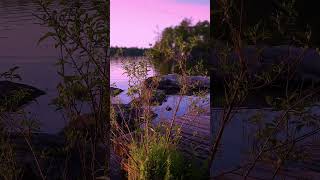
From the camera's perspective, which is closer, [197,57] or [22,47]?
[197,57]

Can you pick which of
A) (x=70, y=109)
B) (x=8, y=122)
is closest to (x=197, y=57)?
(x=70, y=109)

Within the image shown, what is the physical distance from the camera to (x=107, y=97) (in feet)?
10.9

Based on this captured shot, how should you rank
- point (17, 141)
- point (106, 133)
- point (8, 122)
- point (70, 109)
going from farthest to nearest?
point (17, 141), point (8, 122), point (106, 133), point (70, 109)

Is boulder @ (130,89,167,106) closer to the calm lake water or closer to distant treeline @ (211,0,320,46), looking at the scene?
the calm lake water

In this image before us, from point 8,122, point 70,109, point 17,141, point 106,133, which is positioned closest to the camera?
point 70,109

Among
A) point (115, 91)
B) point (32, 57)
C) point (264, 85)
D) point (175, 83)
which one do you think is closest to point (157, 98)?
point (175, 83)

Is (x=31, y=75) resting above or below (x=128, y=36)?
below

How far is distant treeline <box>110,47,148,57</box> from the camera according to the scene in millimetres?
3985

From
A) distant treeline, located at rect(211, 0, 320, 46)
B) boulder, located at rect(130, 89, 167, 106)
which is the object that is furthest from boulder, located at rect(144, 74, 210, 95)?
distant treeline, located at rect(211, 0, 320, 46)

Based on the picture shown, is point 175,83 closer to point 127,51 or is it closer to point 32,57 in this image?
point 127,51

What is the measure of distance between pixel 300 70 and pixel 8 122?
2.38 metres

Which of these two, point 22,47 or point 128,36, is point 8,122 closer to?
point 22,47

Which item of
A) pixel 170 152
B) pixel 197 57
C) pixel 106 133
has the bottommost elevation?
pixel 170 152

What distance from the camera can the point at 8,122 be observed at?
3793 mm
